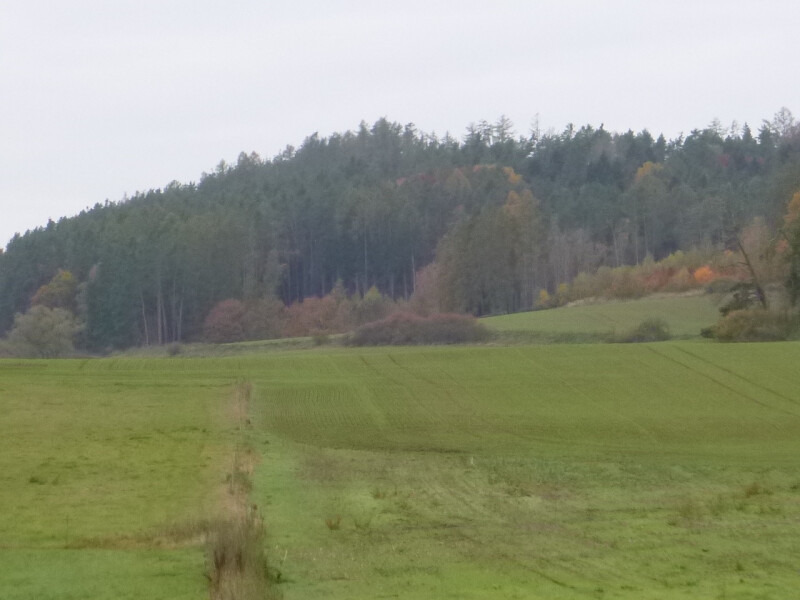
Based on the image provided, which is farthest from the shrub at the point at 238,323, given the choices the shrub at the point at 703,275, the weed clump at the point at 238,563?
the weed clump at the point at 238,563

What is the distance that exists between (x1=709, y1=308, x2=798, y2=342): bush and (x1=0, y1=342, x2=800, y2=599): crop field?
43.1 feet

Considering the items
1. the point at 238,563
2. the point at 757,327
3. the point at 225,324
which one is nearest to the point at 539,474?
the point at 238,563

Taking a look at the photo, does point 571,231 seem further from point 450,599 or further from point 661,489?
point 450,599

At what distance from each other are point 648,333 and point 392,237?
6644 centimetres

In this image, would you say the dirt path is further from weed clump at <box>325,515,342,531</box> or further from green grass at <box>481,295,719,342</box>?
green grass at <box>481,295,719,342</box>

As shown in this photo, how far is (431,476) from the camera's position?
75.4 ft

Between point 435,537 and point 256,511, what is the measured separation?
127 inches

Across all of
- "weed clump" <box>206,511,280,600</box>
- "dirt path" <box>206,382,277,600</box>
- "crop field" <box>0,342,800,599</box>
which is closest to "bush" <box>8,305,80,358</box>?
"crop field" <box>0,342,800,599</box>

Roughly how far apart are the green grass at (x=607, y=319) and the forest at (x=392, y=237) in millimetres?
14760

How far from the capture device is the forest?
4289 inches

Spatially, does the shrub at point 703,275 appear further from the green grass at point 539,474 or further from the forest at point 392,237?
the green grass at point 539,474

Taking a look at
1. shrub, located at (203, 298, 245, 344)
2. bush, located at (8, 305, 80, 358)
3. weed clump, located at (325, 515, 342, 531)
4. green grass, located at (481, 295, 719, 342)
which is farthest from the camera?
shrub, located at (203, 298, 245, 344)

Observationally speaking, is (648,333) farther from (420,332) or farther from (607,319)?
(420,332)

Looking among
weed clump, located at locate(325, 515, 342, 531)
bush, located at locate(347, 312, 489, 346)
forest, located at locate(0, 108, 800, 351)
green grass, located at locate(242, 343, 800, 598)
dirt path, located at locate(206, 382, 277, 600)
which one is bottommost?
green grass, located at locate(242, 343, 800, 598)
